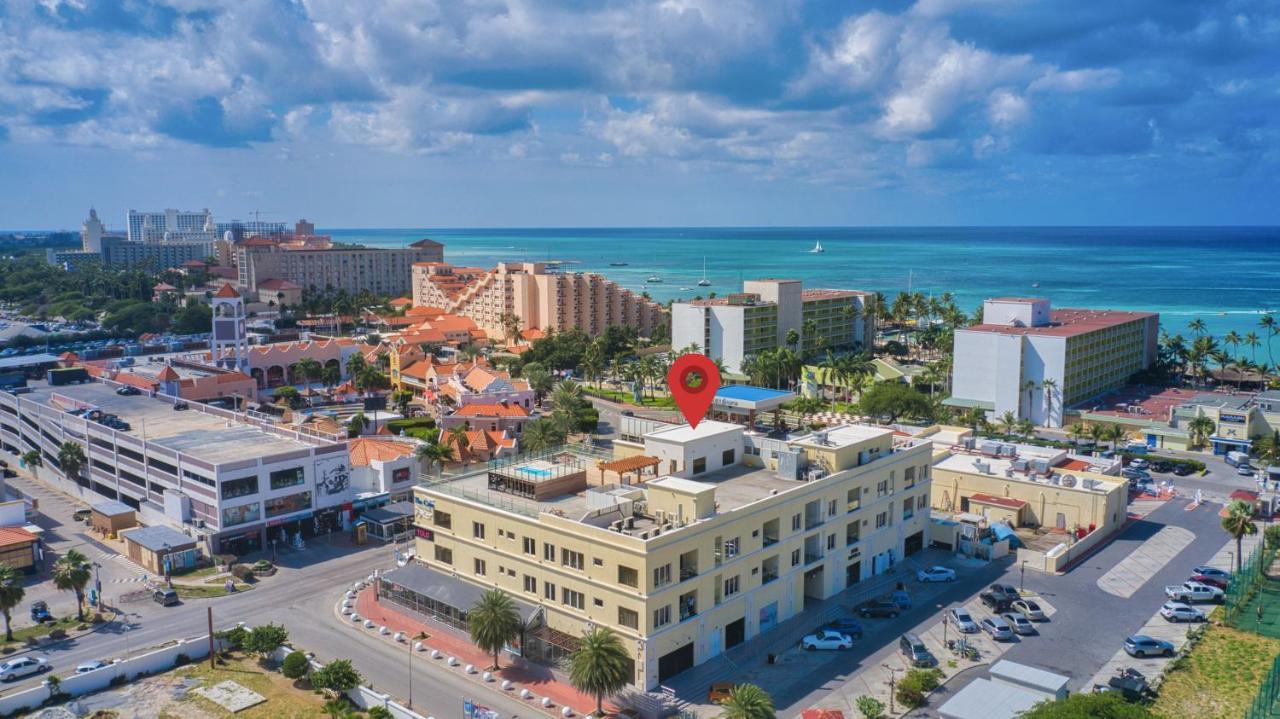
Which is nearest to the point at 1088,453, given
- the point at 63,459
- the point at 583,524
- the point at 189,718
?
→ the point at 583,524

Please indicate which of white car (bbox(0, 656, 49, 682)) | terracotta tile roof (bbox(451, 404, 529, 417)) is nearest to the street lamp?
white car (bbox(0, 656, 49, 682))

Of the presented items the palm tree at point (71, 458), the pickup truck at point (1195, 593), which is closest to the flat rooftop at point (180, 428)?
the palm tree at point (71, 458)

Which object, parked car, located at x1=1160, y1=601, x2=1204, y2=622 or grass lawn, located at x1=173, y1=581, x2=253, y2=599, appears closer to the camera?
parked car, located at x1=1160, y1=601, x2=1204, y2=622

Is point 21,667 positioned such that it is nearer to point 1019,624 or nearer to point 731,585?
point 731,585

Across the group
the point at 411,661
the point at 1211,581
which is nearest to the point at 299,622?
the point at 411,661

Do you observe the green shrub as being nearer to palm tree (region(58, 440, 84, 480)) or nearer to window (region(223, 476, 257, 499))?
window (region(223, 476, 257, 499))
